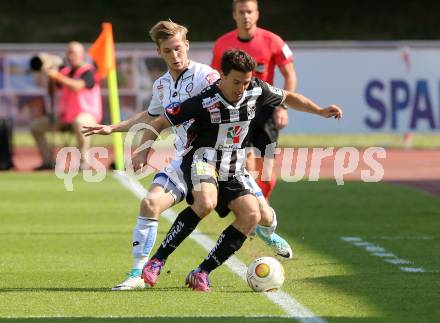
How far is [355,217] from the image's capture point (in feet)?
44.5

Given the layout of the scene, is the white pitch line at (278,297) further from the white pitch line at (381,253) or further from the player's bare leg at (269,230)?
the white pitch line at (381,253)

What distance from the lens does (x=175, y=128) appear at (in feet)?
29.1

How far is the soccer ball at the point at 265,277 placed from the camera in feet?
27.1

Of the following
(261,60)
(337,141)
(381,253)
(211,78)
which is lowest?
Result: (381,253)

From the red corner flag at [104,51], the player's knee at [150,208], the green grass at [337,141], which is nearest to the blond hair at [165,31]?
the player's knee at [150,208]

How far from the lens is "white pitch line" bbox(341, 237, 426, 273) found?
9469mm

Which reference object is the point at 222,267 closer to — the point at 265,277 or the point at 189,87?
the point at 265,277

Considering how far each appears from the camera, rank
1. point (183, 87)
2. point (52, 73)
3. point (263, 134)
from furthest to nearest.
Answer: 1. point (52, 73)
2. point (263, 134)
3. point (183, 87)

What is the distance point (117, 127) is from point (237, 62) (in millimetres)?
1091

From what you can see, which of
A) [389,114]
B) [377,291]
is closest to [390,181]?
[389,114]

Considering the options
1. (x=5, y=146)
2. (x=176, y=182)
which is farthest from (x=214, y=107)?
(x=5, y=146)

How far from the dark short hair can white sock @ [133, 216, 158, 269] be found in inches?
48.3

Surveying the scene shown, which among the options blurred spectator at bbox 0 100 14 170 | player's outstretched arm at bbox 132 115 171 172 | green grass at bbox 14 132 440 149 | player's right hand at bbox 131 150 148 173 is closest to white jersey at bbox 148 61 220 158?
player's outstretched arm at bbox 132 115 171 172

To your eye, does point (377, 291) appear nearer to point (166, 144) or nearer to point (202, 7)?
point (166, 144)
